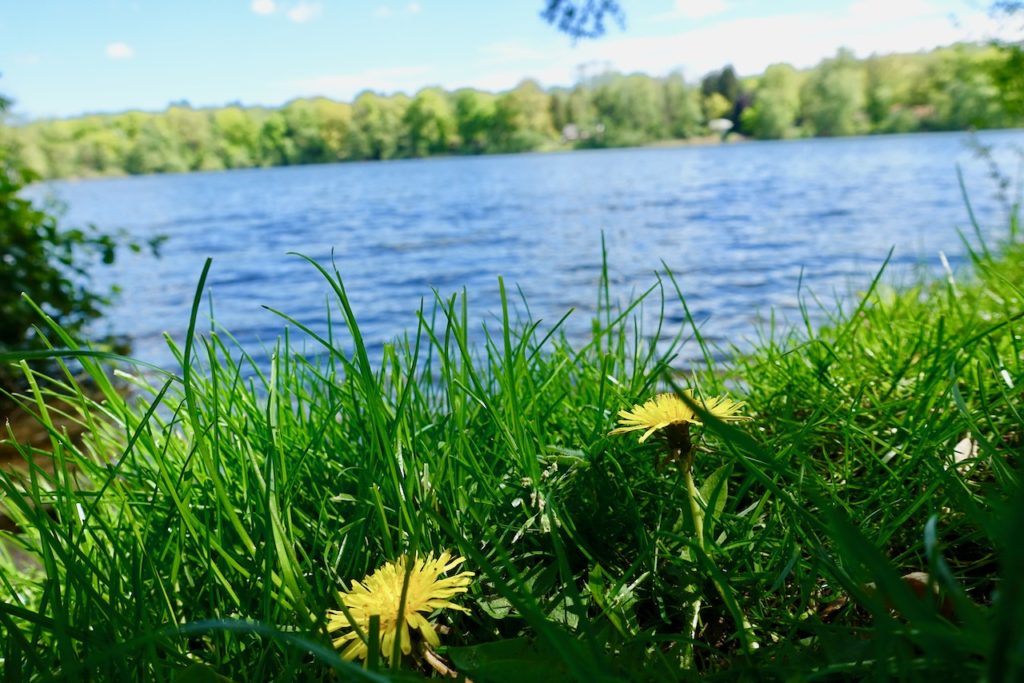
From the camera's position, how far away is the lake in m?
8.50

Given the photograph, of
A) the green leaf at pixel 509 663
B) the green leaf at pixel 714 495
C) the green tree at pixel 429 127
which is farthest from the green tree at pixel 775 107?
the green leaf at pixel 509 663

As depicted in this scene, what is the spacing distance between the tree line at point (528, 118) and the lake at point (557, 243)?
31.2 meters

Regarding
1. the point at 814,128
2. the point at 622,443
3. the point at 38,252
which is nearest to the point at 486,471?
the point at 622,443

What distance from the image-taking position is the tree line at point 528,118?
61.4m

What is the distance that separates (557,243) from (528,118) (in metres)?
56.5

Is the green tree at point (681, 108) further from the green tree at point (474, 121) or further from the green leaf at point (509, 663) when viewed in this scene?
the green leaf at point (509, 663)

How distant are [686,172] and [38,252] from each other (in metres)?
32.0

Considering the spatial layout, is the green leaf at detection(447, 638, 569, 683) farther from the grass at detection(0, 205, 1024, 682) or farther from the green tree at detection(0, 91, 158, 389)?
the green tree at detection(0, 91, 158, 389)

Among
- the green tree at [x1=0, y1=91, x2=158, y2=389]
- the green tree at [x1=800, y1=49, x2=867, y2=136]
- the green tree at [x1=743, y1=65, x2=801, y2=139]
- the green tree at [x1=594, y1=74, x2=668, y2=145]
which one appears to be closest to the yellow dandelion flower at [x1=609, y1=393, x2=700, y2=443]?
the green tree at [x1=0, y1=91, x2=158, y2=389]

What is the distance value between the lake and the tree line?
102ft

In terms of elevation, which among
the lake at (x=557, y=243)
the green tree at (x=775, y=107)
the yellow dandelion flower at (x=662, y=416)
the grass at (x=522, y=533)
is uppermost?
the green tree at (x=775, y=107)

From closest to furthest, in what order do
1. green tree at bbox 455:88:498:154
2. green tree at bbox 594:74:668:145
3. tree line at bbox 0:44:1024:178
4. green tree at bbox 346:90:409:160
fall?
tree line at bbox 0:44:1024:178
green tree at bbox 594:74:668:145
green tree at bbox 346:90:409:160
green tree at bbox 455:88:498:154

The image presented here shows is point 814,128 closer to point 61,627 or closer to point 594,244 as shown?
point 594,244

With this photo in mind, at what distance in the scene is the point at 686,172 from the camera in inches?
1356
